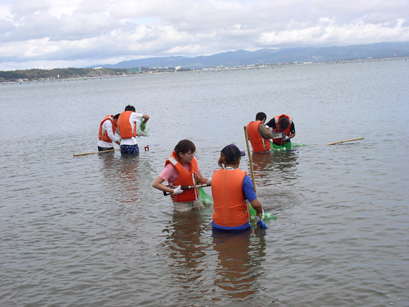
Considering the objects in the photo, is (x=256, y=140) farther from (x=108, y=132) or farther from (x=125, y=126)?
(x=108, y=132)

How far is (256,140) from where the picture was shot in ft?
50.1

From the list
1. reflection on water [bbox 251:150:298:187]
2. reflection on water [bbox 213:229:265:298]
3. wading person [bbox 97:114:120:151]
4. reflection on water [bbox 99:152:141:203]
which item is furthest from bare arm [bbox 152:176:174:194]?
wading person [bbox 97:114:120:151]

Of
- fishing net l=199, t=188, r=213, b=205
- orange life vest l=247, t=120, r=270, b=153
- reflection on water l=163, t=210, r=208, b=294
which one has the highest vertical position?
orange life vest l=247, t=120, r=270, b=153

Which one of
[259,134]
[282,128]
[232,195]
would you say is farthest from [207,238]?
[282,128]

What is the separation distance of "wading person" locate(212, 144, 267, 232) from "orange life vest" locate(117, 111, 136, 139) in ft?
29.5

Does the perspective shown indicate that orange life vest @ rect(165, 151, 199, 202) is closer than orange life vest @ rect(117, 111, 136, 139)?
Yes

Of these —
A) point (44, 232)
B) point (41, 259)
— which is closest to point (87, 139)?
point (44, 232)

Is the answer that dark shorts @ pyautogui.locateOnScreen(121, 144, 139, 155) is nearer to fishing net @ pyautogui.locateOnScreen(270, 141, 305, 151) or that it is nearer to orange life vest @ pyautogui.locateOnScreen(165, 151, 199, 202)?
fishing net @ pyautogui.locateOnScreen(270, 141, 305, 151)

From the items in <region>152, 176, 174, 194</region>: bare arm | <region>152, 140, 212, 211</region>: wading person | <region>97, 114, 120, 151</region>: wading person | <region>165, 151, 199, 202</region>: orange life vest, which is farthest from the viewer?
<region>97, 114, 120, 151</region>: wading person

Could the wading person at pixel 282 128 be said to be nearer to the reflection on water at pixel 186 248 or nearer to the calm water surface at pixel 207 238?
the calm water surface at pixel 207 238

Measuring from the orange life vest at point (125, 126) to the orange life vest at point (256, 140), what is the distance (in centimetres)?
466

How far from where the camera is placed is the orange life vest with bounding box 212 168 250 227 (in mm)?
6488

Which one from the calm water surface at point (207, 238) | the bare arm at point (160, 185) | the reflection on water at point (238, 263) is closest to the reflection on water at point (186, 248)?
the calm water surface at point (207, 238)

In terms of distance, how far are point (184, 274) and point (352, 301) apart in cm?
255
